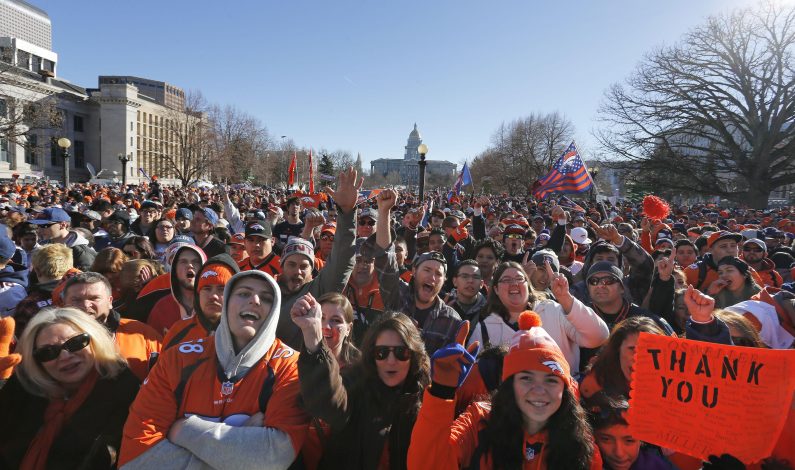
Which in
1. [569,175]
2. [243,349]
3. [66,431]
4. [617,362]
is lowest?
[66,431]

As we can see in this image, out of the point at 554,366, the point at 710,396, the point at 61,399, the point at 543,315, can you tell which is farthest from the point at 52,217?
the point at 710,396

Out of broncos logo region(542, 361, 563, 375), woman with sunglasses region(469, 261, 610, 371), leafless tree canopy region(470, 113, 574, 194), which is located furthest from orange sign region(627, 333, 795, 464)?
leafless tree canopy region(470, 113, 574, 194)

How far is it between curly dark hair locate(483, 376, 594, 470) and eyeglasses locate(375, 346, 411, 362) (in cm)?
54

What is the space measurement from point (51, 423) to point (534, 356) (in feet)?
8.40

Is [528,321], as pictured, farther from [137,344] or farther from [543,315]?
[137,344]

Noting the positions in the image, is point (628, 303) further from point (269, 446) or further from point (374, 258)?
point (269, 446)

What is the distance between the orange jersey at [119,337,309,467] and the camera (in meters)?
2.27

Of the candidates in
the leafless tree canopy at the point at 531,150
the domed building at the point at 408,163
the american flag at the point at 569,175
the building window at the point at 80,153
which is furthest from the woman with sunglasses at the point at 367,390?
the domed building at the point at 408,163

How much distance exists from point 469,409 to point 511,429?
0.93ft

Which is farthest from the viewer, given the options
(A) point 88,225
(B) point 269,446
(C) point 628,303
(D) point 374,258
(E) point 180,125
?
(E) point 180,125

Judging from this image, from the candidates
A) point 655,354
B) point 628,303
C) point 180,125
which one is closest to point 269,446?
point 655,354

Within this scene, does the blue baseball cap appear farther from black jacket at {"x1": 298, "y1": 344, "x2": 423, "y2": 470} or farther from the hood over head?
black jacket at {"x1": 298, "y1": 344, "x2": 423, "y2": 470}

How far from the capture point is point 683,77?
3094 cm

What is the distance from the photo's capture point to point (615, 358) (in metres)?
2.97
